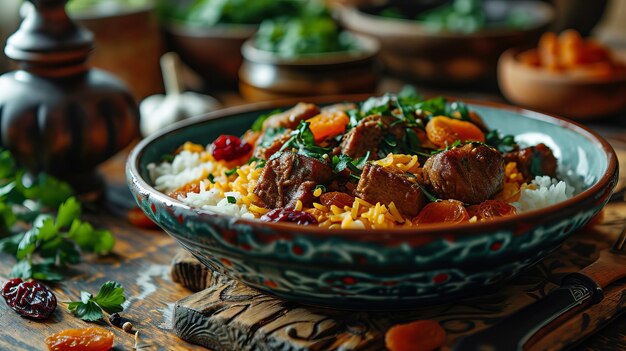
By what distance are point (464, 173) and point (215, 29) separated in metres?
4.08

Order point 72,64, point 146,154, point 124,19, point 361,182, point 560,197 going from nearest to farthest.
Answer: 1. point 361,182
2. point 560,197
3. point 146,154
4. point 72,64
5. point 124,19

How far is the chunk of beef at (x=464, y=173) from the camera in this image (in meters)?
2.49

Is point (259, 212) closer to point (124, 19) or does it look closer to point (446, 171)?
point (446, 171)

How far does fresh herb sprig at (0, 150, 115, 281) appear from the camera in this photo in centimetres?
314

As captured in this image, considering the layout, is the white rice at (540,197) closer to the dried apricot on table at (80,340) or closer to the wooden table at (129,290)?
the wooden table at (129,290)

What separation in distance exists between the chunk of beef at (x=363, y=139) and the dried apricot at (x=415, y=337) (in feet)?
2.44

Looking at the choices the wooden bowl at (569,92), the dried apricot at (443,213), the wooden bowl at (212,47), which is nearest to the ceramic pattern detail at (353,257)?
the dried apricot at (443,213)

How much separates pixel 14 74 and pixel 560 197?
2.92 meters

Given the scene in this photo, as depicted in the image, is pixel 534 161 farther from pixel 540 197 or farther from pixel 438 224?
pixel 438 224

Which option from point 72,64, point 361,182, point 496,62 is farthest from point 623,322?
point 496,62

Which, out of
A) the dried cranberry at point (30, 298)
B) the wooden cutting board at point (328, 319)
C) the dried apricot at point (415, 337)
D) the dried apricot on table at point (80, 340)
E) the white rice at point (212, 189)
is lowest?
the dried cranberry at point (30, 298)

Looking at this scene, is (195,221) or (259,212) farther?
(259,212)

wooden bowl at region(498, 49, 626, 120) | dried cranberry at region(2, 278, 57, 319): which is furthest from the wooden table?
wooden bowl at region(498, 49, 626, 120)

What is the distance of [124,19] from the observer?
5.65m
